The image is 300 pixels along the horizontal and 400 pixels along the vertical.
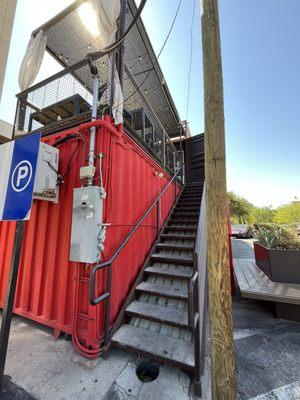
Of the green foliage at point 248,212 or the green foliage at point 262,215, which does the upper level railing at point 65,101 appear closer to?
the green foliage at point 248,212

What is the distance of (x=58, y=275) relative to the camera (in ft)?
9.26

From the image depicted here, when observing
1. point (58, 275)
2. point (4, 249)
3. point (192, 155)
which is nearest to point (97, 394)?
point (58, 275)

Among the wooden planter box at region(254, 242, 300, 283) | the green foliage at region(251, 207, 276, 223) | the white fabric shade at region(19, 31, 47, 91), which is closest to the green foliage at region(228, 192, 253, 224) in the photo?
the green foliage at region(251, 207, 276, 223)

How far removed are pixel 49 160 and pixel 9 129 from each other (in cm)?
850

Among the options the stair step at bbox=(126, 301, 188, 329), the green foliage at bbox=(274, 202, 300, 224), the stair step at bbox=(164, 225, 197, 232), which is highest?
the green foliage at bbox=(274, 202, 300, 224)

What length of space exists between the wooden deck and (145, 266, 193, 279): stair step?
46.4 inches

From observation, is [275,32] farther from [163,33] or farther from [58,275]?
[58,275]

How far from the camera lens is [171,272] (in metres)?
3.19

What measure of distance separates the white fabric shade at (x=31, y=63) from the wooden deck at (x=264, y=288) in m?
5.78

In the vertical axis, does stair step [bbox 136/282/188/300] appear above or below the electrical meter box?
below

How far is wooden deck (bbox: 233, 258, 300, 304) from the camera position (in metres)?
3.08

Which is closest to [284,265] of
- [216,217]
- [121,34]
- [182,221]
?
[182,221]

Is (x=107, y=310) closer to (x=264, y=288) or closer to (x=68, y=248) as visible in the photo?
(x=68, y=248)

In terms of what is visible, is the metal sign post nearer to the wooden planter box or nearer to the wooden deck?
the wooden deck
